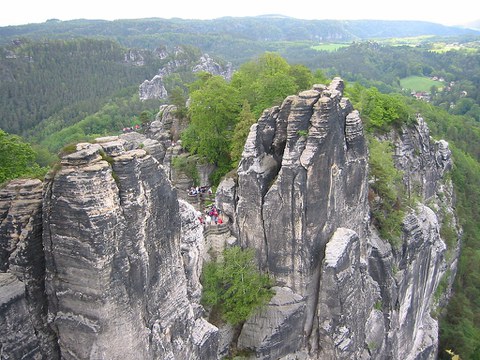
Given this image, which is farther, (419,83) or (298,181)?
(419,83)

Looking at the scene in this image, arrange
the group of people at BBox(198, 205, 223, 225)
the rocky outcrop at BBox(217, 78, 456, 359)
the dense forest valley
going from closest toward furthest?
1. the rocky outcrop at BBox(217, 78, 456, 359)
2. the group of people at BBox(198, 205, 223, 225)
3. the dense forest valley

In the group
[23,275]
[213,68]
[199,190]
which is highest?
[23,275]

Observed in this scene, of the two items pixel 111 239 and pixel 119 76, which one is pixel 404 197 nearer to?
pixel 111 239

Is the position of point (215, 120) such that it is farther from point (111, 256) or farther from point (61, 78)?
point (61, 78)

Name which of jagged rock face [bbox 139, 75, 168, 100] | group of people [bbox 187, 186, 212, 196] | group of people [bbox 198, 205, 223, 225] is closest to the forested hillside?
jagged rock face [bbox 139, 75, 168, 100]

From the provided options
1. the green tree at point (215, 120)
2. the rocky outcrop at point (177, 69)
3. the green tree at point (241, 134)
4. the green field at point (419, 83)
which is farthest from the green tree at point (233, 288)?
the green field at point (419, 83)

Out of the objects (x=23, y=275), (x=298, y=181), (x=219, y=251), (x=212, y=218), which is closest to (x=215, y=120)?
(x=212, y=218)

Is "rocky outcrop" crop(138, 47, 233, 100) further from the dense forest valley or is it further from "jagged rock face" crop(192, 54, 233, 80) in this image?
the dense forest valley
